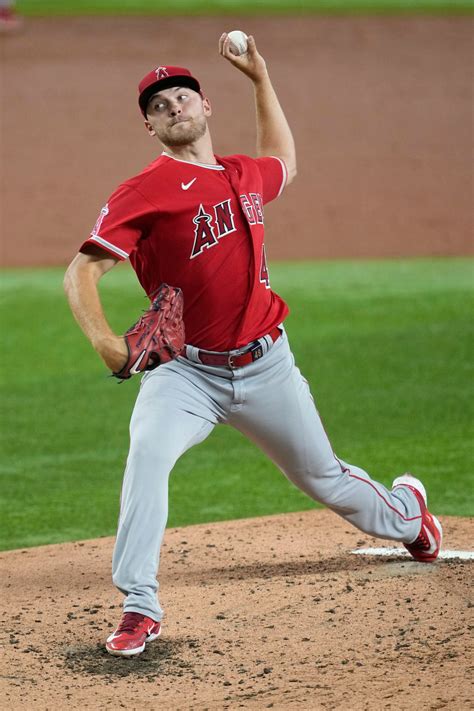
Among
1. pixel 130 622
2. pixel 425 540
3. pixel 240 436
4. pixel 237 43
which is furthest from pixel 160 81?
pixel 240 436

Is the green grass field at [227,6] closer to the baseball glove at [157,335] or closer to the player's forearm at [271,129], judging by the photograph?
the player's forearm at [271,129]

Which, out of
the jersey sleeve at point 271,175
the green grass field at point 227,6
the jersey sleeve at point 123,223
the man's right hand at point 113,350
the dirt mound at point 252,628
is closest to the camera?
the dirt mound at point 252,628

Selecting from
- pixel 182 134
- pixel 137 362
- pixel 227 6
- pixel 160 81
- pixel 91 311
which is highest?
pixel 160 81

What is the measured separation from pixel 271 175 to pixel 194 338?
73 centimetres

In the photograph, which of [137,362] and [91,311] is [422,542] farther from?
[91,311]

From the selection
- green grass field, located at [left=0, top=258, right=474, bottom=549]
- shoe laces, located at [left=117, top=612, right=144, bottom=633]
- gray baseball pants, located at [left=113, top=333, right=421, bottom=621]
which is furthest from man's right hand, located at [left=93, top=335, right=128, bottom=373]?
green grass field, located at [left=0, top=258, right=474, bottom=549]

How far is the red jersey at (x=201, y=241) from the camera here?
3.68 m

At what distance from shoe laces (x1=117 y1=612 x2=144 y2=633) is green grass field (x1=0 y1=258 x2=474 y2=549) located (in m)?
1.66

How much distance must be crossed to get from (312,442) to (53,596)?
1.11 m

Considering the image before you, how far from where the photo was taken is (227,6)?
1948 cm

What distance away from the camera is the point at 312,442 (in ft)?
13.0

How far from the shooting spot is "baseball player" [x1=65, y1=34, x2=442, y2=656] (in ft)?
11.6

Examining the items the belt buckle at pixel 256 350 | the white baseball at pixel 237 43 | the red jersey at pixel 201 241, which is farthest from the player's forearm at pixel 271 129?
the belt buckle at pixel 256 350

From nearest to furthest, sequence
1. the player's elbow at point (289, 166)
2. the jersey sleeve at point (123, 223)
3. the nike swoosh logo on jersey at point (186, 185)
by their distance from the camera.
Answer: the jersey sleeve at point (123, 223) → the nike swoosh logo on jersey at point (186, 185) → the player's elbow at point (289, 166)
